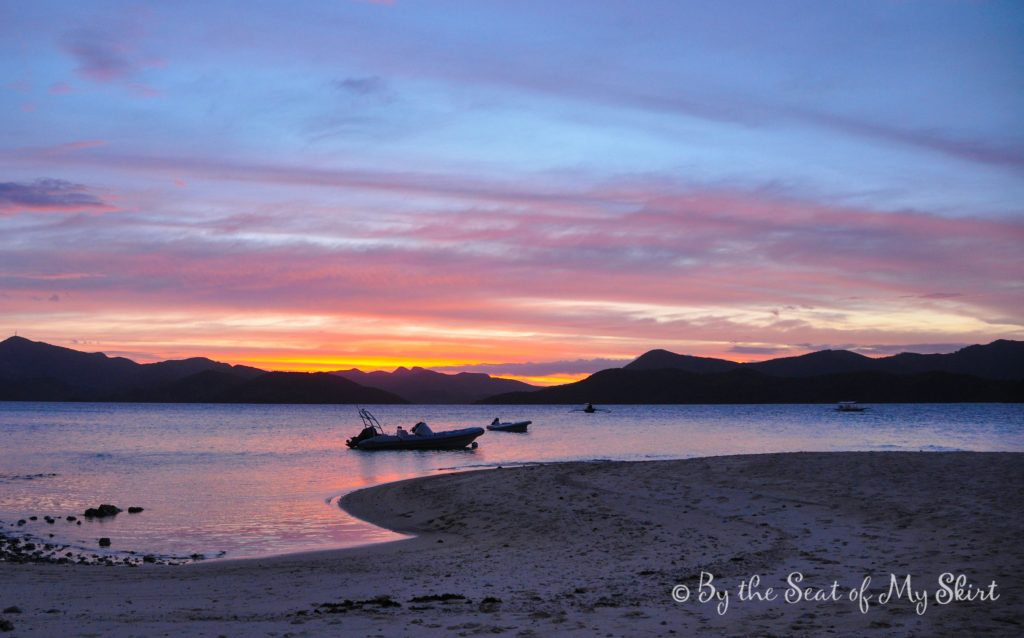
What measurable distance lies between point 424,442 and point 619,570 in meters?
45.1

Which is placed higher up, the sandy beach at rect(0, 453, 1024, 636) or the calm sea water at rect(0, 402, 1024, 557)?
the sandy beach at rect(0, 453, 1024, 636)

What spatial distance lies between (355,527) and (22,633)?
12514 millimetres

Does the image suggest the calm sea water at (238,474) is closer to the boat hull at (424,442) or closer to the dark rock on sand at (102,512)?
the dark rock on sand at (102,512)

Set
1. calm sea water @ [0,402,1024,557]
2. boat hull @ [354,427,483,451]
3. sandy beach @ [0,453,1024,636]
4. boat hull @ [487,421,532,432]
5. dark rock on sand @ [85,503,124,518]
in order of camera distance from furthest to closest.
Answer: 1. boat hull @ [487,421,532,432]
2. boat hull @ [354,427,483,451]
3. dark rock on sand @ [85,503,124,518]
4. calm sea water @ [0,402,1024,557]
5. sandy beach @ [0,453,1024,636]

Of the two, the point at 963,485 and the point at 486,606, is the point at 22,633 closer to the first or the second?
the point at 486,606

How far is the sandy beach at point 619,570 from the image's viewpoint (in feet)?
29.3

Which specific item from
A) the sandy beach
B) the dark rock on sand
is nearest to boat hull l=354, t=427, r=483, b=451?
the dark rock on sand

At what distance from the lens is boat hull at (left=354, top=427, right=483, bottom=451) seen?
55656mm

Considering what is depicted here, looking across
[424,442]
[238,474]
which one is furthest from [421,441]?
[238,474]

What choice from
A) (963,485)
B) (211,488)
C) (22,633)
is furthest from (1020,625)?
(211,488)

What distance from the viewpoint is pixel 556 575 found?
12.3 metres

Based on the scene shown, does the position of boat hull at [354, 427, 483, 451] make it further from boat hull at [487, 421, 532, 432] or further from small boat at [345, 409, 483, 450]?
boat hull at [487, 421, 532, 432]

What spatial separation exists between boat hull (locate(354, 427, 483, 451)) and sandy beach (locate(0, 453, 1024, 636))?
32.5 metres

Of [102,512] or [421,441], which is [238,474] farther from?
[421,441]
